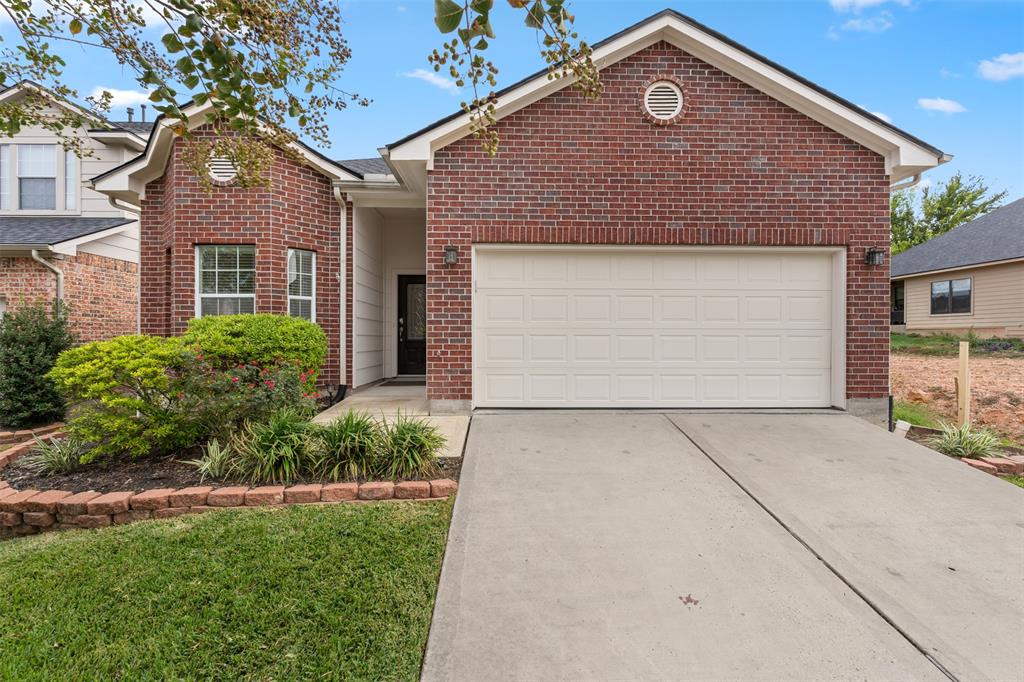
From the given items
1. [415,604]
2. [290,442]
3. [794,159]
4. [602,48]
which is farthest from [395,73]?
[415,604]

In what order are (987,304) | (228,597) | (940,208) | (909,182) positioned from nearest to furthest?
(228,597) → (909,182) → (987,304) → (940,208)

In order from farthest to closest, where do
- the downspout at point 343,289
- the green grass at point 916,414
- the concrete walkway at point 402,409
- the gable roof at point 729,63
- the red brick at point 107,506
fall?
1. the downspout at point 343,289
2. the green grass at point 916,414
3. the gable roof at point 729,63
4. the concrete walkway at point 402,409
5. the red brick at point 107,506

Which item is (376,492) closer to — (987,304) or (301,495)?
(301,495)

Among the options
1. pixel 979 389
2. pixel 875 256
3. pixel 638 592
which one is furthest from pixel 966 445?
pixel 638 592

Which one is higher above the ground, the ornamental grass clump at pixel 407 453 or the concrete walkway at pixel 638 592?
the ornamental grass clump at pixel 407 453

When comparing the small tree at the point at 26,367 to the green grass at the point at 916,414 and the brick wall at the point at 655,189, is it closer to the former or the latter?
the brick wall at the point at 655,189

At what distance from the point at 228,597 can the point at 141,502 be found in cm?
178

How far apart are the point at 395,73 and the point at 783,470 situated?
6646mm

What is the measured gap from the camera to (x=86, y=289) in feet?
30.6

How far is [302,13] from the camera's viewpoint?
4.29m

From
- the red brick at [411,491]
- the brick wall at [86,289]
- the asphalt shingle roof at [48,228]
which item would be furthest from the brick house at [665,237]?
the asphalt shingle roof at [48,228]

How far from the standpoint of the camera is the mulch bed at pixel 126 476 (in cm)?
397

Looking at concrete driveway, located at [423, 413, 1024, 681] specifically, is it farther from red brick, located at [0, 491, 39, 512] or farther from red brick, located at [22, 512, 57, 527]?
red brick, located at [0, 491, 39, 512]

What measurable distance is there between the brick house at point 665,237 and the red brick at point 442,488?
2.48 meters
